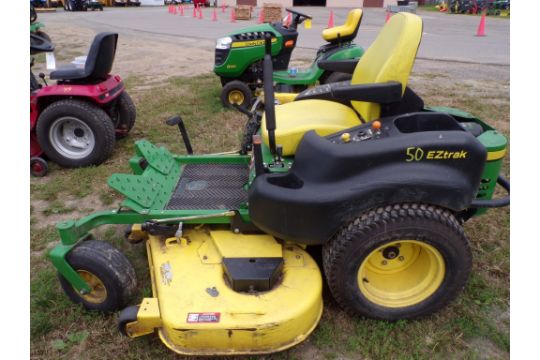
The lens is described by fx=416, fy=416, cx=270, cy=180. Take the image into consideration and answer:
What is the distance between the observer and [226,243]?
2465 millimetres

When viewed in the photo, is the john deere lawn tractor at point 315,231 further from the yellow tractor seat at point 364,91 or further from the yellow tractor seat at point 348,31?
the yellow tractor seat at point 348,31

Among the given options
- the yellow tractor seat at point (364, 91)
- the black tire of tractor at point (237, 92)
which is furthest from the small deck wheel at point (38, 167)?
the black tire of tractor at point (237, 92)

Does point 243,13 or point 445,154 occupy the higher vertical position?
point 243,13

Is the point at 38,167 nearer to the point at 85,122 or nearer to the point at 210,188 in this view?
the point at 85,122

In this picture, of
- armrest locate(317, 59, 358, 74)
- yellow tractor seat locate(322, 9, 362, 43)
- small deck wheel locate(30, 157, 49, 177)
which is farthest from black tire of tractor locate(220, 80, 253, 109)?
small deck wheel locate(30, 157, 49, 177)

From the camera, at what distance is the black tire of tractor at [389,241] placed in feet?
6.83

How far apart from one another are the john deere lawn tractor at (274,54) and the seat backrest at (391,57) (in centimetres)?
293

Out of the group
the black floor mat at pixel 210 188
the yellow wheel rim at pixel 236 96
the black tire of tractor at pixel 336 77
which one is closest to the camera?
the black floor mat at pixel 210 188

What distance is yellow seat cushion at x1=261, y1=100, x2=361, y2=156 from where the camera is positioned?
2.46 meters

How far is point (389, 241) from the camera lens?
212cm

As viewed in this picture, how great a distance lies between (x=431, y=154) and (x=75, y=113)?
3.29 metres

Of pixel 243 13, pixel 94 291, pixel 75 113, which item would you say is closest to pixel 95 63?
pixel 75 113

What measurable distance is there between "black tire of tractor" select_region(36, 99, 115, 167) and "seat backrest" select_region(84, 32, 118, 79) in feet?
1.05

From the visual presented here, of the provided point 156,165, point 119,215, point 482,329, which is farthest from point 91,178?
point 482,329
